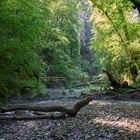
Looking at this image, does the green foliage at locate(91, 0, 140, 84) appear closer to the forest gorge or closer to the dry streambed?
the forest gorge

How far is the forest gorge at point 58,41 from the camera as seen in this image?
17.1 m

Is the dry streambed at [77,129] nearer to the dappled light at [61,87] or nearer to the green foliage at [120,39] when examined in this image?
the dappled light at [61,87]

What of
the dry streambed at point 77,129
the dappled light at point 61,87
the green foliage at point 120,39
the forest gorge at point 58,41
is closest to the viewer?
the dry streambed at point 77,129

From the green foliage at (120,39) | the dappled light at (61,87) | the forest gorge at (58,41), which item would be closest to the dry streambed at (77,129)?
the dappled light at (61,87)

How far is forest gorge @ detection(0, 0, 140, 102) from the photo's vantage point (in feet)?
56.2

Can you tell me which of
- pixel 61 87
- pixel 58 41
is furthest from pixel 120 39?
pixel 58 41

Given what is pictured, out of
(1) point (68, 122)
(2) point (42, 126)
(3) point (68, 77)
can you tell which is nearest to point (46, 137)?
(2) point (42, 126)

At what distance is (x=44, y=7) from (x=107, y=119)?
66.1 feet

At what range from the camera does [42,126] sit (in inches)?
454

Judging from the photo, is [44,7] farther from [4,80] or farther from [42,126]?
[42,126]

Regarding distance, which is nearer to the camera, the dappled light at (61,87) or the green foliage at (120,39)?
the dappled light at (61,87)

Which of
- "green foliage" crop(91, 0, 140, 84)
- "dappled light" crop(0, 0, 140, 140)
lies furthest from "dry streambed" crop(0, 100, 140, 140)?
"green foliage" crop(91, 0, 140, 84)

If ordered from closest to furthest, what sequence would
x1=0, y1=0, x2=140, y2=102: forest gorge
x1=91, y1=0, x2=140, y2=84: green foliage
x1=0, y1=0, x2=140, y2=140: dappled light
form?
x1=0, y1=0, x2=140, y2=140: dappled light, x1=0, y1=0, x2=140, y2=102: forest gorge, x1=91, y1=0, x2=140, y2=84: green foliage

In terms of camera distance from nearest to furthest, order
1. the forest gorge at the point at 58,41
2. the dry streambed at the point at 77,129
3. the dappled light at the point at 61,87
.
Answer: the dry streambed at the point at 77,129 < the dappled light at the point at 61,87 < the forest gorge at the point at 58,41
